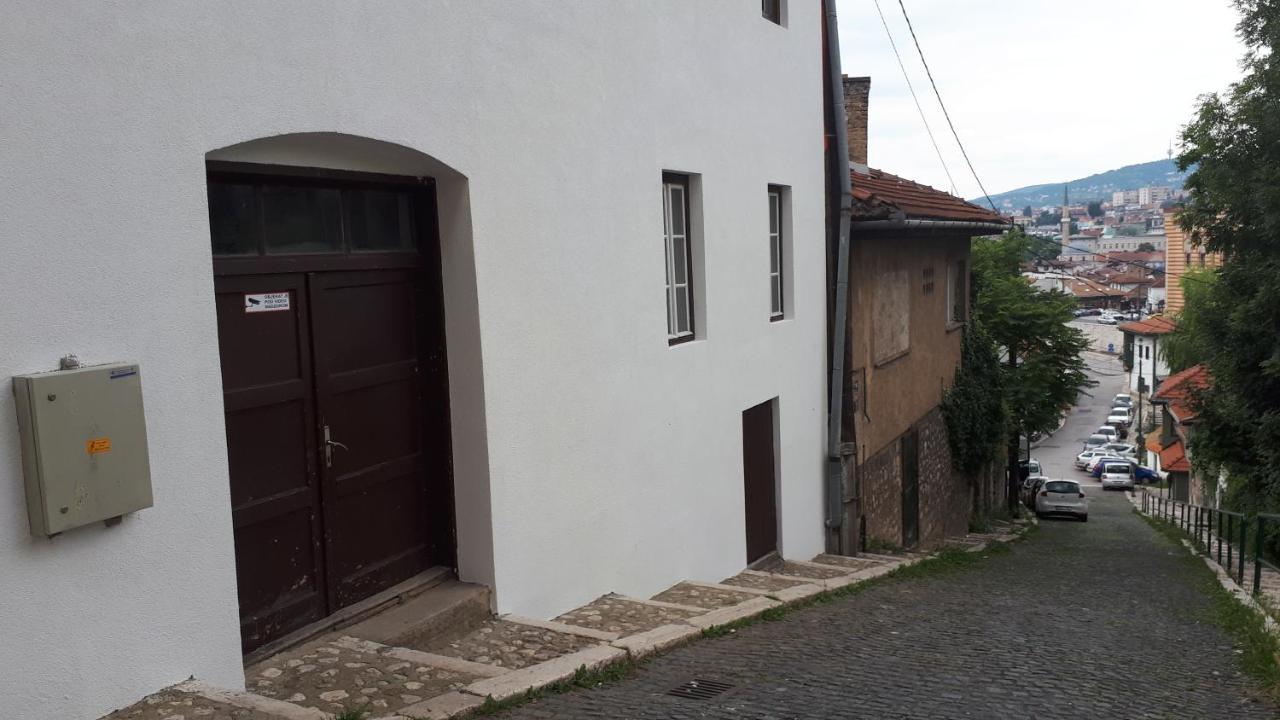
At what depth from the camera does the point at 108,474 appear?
395cm

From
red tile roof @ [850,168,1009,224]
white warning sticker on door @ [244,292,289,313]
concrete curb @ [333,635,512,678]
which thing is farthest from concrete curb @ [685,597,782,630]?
red tile roof @ [850,168,1009,224]

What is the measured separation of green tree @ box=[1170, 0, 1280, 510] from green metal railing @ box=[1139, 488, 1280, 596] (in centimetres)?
58

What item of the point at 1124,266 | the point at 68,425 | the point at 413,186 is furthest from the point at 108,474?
the point at 1124,266

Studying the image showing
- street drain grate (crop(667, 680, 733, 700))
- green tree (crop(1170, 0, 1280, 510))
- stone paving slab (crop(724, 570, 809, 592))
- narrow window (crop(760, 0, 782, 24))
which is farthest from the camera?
green tree (crop(1170, 0, 1280, 510))

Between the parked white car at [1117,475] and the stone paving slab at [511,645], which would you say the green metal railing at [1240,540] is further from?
the parked white car at [1117,475]

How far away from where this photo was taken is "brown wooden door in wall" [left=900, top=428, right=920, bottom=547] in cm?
1555

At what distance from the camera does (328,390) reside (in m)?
5.55

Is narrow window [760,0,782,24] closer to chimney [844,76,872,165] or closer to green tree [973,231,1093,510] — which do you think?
chimney [844,76,872,165]

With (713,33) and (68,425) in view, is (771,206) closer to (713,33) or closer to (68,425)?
(713,33)

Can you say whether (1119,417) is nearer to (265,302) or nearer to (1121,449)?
(1121,449)

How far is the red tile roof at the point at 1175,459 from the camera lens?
136 ft

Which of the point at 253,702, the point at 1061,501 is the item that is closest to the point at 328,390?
the point at 253,702

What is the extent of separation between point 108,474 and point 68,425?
0.78ft

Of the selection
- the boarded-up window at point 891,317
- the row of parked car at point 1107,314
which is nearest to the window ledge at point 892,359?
the boarded-up window at point 891,317
